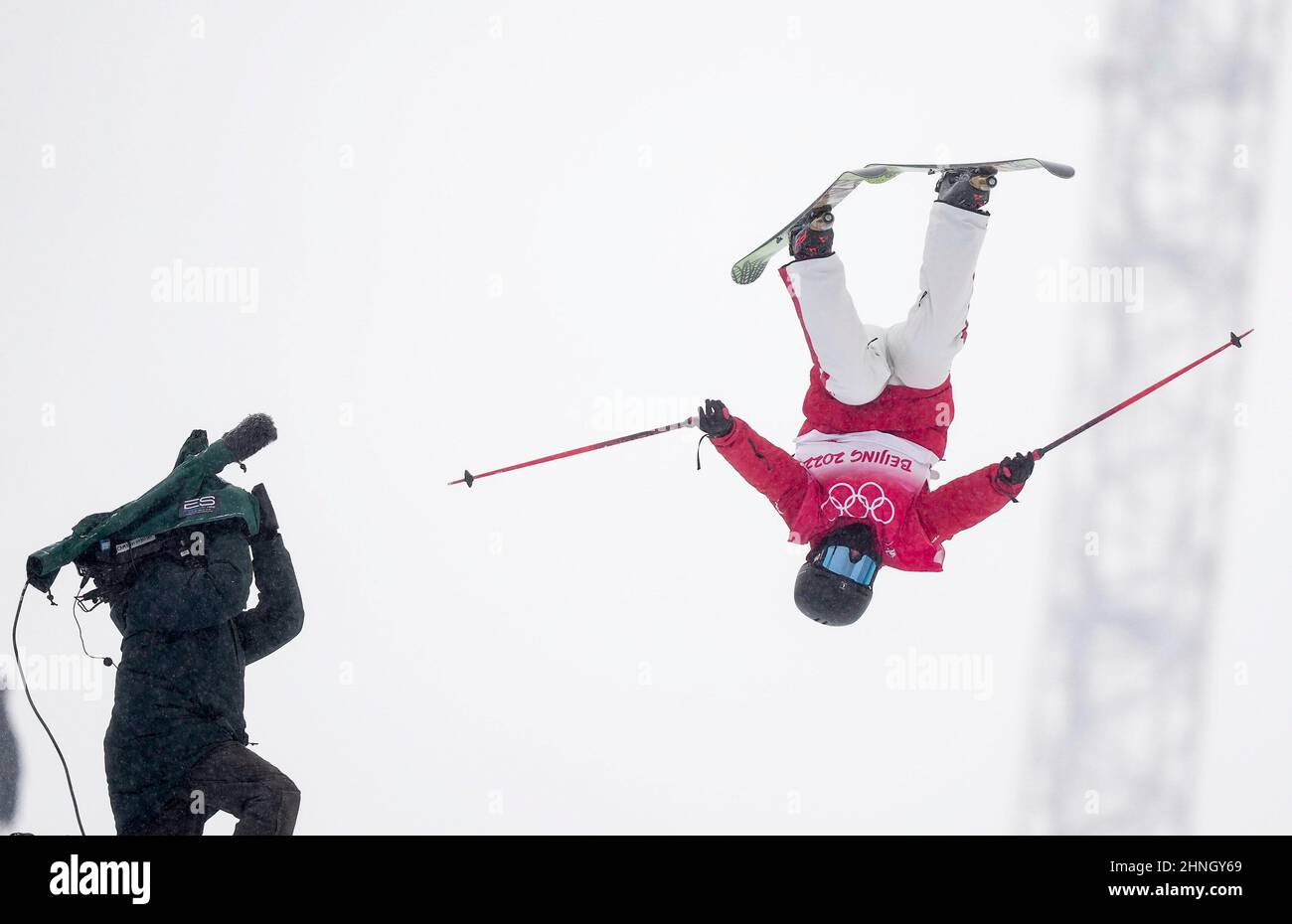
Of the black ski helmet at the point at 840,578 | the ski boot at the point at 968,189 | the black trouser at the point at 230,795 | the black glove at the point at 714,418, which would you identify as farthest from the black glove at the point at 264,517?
the ski boot at the point at 968,189

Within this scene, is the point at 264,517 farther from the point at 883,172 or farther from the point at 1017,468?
the point at 1017,468

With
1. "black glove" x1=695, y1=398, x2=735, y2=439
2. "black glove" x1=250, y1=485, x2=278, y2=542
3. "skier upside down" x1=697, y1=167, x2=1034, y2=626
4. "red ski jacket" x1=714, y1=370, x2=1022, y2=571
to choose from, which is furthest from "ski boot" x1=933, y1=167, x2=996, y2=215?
"black glove" x1=250, y1=485, x2=278, y2=542

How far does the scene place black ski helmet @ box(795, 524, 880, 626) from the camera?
12.5 ft

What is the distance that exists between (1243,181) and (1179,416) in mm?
1389

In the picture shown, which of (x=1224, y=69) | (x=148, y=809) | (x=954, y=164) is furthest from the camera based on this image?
(x=1224, y=69)

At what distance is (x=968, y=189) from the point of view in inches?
144

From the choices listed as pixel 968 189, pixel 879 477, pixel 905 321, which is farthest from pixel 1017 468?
pixel 968 189

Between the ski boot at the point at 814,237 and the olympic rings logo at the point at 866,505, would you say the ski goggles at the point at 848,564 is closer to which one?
the olympic rings logo at the point at 866,505

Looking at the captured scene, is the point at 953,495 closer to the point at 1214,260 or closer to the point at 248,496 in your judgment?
the point at 248,496

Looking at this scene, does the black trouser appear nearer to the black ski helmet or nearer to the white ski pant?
the black ski helmet

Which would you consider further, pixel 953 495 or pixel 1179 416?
pixel 1179 416

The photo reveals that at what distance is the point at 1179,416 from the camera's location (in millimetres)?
7691

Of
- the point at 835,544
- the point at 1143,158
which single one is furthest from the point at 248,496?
the point at 1143,158
